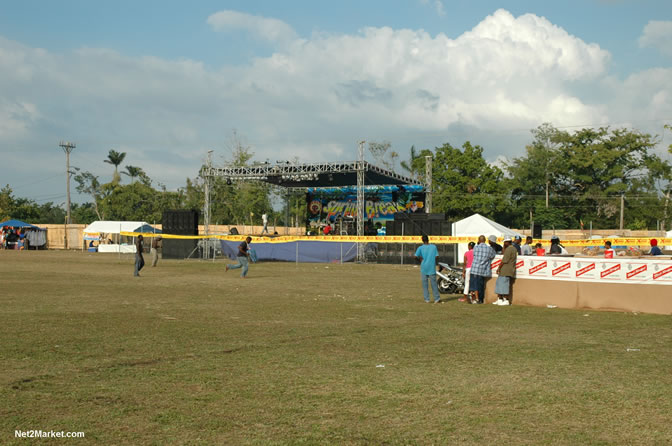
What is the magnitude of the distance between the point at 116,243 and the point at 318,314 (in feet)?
150

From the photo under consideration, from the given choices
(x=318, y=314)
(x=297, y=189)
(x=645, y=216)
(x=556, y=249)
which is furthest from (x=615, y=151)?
(x=318, y=314)

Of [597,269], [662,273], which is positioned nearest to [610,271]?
[597,269]

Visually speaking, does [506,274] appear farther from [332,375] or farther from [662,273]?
[332,375]

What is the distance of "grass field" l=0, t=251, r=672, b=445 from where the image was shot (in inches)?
200

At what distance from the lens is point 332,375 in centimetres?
713

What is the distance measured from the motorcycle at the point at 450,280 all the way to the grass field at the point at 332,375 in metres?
4.54

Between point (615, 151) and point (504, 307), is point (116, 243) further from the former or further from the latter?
point (615, 151)

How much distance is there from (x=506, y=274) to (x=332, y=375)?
9266mm

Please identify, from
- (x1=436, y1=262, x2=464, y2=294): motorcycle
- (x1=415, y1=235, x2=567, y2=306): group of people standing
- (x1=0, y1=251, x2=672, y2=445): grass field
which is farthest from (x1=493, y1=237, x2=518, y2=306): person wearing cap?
(x1=436, y1=262, x2=464, y2=294): motorcycle

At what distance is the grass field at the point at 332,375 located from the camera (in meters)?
5.08

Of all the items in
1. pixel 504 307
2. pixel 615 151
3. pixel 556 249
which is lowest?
pixel 504 307

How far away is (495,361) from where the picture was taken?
8031 millimetres

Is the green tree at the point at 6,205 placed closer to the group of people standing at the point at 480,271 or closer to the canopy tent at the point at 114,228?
the canopy tent at the point at 114,228

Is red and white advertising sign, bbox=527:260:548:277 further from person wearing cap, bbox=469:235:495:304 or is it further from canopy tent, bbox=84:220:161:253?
canopy tent, bbox=84:220:161:253
